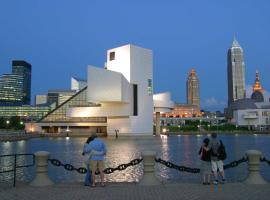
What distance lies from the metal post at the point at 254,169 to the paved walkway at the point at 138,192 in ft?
1.35

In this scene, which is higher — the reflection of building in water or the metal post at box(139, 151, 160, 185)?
the reflection of building in water

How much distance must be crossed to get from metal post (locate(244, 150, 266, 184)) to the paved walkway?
1.35 ft

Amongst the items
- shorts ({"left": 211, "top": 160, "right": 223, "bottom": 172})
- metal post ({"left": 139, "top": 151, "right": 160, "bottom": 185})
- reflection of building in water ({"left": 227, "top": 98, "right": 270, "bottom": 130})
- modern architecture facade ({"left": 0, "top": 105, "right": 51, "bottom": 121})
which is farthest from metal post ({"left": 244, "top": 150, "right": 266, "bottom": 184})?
modern architecture facade ({"left": 0, "top": 105, "right": 51, "bottom": 121})

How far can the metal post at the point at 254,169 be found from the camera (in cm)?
1131

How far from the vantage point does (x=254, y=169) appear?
11.5 meters

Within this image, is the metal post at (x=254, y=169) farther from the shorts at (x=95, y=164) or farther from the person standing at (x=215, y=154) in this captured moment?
the shorts at (x=95, y=164)

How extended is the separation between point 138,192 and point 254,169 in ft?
12.9

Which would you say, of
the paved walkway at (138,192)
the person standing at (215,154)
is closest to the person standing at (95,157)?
the paved walkway at (138,192)

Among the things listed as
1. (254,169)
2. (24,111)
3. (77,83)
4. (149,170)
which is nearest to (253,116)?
(77,83)

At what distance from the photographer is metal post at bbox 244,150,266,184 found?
1131 cm

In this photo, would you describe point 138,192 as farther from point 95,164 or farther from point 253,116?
point 253,116

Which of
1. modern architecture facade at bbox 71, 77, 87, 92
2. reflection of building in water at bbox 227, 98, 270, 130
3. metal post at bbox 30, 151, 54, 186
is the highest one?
modern architecture facade at bbox 71, 77, 87, 92

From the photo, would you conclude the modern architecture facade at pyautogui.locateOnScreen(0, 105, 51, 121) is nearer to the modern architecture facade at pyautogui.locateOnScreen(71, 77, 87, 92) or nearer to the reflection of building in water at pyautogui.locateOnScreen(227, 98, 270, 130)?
the modern architecture facade at pyautogui.locateOnScreen(71, 77, 87, 92)

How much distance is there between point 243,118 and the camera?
167125 millimetres
